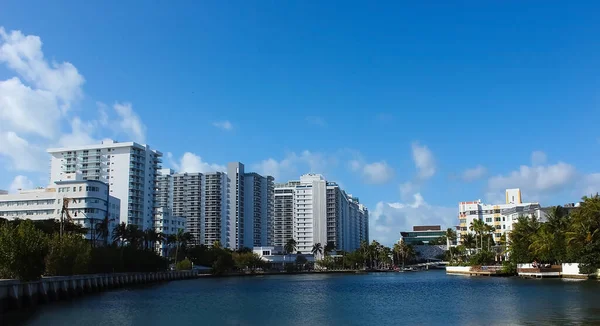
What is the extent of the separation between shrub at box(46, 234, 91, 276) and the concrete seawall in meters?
1.99

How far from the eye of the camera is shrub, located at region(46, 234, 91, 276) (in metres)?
89.0

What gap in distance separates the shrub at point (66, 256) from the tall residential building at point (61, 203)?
73566 millimetres

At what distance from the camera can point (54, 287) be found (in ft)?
264

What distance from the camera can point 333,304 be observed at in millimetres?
74438

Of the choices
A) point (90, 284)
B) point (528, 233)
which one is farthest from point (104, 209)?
point (528, 233)

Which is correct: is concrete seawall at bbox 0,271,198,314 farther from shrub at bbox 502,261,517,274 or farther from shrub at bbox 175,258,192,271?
shrub at bbox 502,261,517,274

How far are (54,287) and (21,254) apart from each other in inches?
579

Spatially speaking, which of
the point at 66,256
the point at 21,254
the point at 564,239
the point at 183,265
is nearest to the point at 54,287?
the point at 66,256

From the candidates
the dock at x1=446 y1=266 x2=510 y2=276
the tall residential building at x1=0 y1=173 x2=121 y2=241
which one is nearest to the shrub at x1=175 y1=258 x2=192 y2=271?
the tall residential building at x1=0 y1=173 x2=121 y2=241

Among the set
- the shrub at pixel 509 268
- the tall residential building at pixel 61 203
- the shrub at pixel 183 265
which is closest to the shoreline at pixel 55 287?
the tall residential building at pixel 61 203

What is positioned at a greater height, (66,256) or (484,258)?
(66,256)

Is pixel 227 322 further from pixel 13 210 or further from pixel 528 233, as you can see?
pixel 13 210

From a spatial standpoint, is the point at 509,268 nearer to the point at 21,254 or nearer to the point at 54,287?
the point at 54,287

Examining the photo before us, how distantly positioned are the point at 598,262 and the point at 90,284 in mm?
91399
